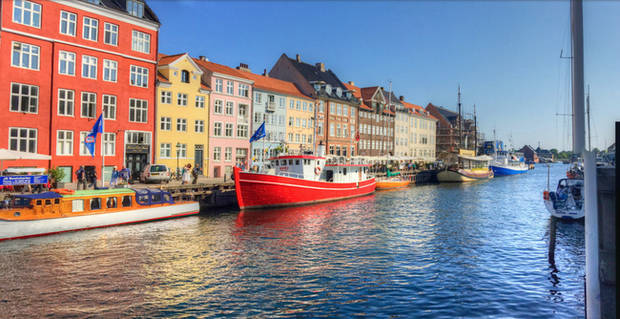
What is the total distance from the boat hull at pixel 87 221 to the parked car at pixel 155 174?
7.21m

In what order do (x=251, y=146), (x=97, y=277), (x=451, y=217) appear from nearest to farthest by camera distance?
(x=97, y=277), (x=451, y=217), (x=251, y=146)

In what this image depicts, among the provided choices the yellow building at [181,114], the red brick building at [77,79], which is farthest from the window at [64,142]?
the yellow building at [181,114]

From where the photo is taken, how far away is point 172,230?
25.5 m

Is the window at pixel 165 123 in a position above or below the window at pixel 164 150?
above

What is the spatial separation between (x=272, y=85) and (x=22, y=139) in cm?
3434

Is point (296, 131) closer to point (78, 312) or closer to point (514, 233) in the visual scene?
point (514, 233)

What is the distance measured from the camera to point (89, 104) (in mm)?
37969

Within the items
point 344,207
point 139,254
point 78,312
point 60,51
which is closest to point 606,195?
point 78,312

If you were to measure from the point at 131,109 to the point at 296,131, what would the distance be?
27507mm

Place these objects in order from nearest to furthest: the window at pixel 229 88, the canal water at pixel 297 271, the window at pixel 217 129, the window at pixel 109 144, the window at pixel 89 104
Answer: the canal water at pixel 297 271
the window at pixel 89 104
the window at pixel 109 144
the window at pixel 217 129
the window at pixel 229 88

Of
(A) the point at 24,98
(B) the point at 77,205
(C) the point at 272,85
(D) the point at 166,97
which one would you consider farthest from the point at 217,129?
(B) the point at 77,205

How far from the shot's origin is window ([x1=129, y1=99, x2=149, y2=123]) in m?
41.3

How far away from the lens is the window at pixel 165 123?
145 feet

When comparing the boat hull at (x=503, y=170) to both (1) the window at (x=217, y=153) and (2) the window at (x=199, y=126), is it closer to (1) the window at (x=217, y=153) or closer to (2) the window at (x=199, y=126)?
(1) the window at (x=217, y=153)
